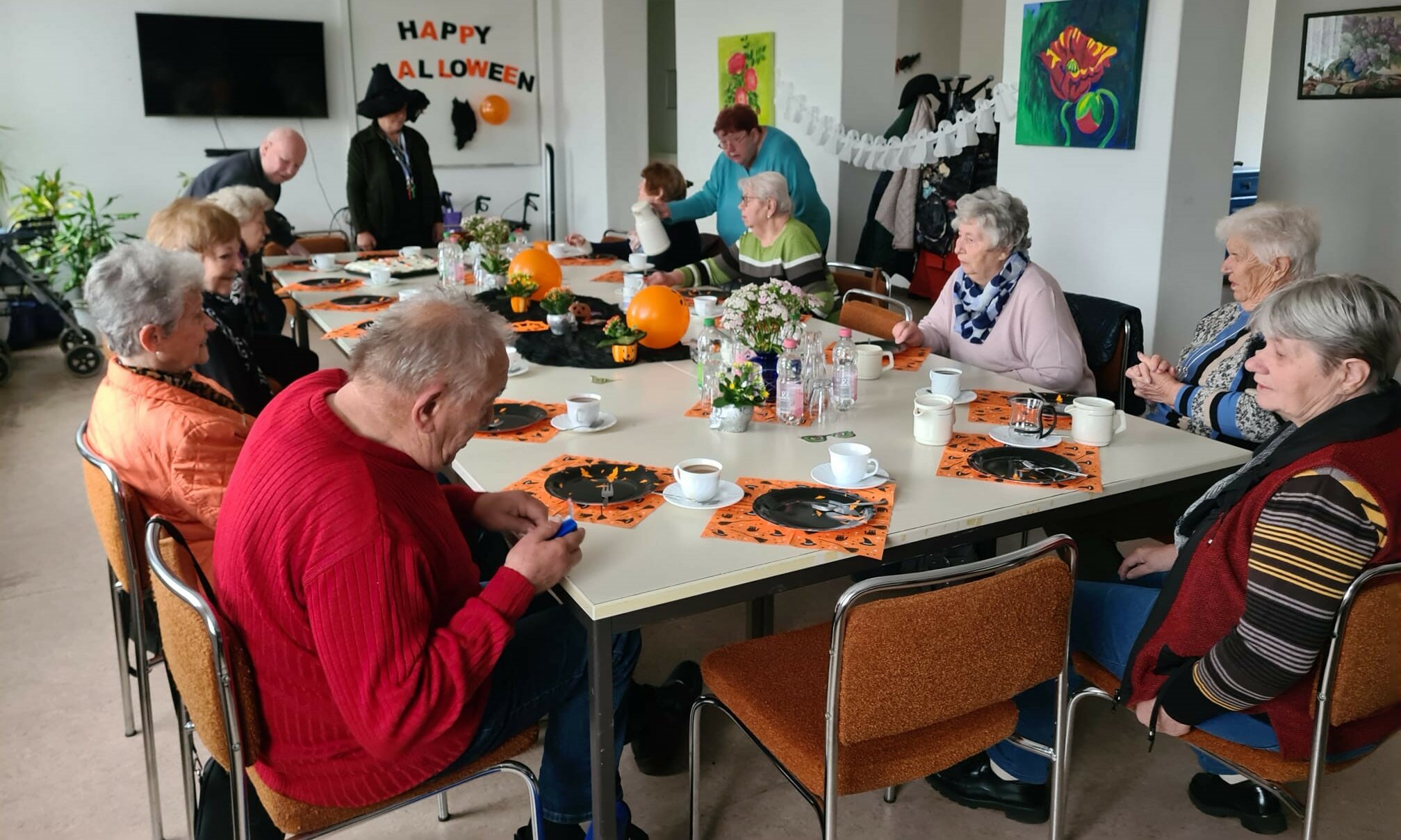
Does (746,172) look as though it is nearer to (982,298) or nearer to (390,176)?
(390,176)

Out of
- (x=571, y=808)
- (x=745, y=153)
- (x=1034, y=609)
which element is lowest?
(x=571, y=808)

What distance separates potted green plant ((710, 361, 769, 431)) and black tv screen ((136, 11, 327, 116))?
21.5 feet

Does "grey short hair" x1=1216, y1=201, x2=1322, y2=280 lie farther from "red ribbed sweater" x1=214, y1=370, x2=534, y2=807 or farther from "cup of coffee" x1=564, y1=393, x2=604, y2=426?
"red ribbed sweater" x1=214, y1=370, x2=534, y2=807

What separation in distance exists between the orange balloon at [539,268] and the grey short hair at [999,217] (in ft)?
5.01

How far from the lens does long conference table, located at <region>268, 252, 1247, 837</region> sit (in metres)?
1.66

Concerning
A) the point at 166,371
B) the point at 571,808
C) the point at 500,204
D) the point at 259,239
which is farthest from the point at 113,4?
the point at 571,808

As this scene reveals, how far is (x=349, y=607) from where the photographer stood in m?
1.42

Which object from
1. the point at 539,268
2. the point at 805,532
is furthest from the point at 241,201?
the point at 805,532

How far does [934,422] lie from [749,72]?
470 cm

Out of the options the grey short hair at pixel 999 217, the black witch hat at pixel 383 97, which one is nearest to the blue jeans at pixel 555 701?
the grey short hair at pixel 999 217

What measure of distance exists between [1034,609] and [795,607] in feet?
5.32

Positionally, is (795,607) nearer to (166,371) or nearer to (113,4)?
(166,371)

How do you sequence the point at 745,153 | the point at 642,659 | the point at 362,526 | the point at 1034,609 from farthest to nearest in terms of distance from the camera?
the point at 745,153 → the point at 642,659 → the point at 1034,609 → the point at 362,526

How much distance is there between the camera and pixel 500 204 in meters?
8.93
